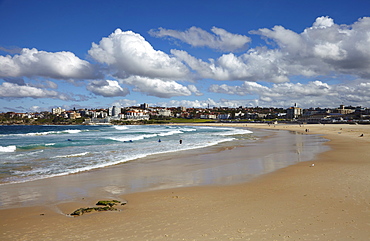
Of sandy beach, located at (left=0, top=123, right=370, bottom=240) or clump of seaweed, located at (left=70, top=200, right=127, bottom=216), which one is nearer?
sandy beach, located at (left=0, top=123, right=370, bottom=240)

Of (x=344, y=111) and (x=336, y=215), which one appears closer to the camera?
(x=336, y=215)

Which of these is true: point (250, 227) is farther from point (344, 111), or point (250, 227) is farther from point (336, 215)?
point (344, 111)

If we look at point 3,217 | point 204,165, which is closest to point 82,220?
point 3,217

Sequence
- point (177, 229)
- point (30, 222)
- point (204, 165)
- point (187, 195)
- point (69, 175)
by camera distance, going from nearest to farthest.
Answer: point (177, 229)
point (30, 222)
point (187, 195)
point (69, 175)
point (204, 165)

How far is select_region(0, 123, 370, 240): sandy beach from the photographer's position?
526cm

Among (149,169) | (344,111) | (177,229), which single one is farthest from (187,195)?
(344,111)

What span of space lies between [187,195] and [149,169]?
5.70 m

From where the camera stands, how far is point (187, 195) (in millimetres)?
8484

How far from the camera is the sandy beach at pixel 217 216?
17.3 ft

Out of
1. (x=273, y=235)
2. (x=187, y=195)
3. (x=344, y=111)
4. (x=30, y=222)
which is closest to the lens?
(x=273, y=235)

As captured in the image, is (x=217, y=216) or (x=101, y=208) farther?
(x=101, y=208)

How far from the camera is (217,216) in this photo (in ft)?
20.7

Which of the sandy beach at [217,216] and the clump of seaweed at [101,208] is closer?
the sandy beach at [217,216]

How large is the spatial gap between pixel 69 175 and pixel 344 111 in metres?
188
